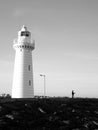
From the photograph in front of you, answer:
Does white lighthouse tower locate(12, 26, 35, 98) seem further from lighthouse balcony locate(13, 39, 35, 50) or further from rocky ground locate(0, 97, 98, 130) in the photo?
rocky ground locate(0, 97, 98, 130)

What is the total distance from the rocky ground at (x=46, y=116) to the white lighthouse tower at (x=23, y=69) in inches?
589

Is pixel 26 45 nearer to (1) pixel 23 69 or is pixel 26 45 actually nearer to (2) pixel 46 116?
(1) pixel 23 69

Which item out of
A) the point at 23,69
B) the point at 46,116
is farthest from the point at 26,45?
the point at 46,116

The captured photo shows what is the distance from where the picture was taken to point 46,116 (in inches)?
1127

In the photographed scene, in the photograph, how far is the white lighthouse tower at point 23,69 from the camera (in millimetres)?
48969

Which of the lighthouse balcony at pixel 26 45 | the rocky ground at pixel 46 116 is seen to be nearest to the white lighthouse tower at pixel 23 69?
the lighthouse balcony at pixel 26 45

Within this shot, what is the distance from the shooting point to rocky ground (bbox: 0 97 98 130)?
84.0 ft

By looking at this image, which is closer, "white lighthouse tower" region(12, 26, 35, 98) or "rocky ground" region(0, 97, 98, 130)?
"rocky ground" region(0, 97, 98, 130)

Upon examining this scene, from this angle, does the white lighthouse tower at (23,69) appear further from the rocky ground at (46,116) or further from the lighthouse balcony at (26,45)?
the rocky ground at (46,116)

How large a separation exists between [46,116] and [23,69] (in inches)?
859

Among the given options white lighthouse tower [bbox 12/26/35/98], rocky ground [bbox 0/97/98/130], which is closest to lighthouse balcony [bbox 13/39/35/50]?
white lighthouse tower [bbox 12/26/35/98]

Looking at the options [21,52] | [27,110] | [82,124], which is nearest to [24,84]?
[21,52]

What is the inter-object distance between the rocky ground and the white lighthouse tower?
49.1ft

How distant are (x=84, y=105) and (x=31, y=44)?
19.5 metres
